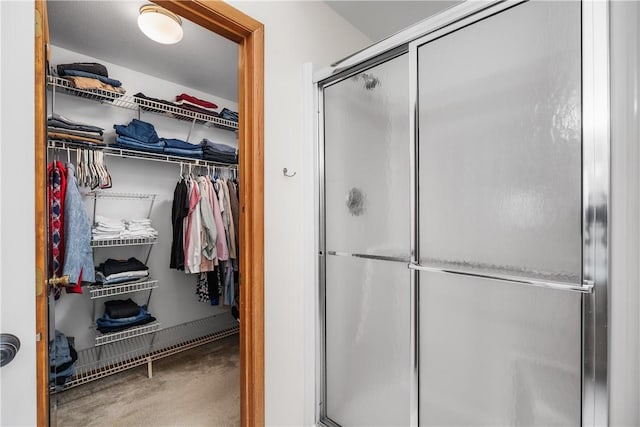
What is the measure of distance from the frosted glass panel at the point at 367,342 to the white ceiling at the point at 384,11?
1.46 m

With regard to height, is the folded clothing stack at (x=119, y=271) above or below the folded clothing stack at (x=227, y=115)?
below

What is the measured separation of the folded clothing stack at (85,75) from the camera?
6.77 ft

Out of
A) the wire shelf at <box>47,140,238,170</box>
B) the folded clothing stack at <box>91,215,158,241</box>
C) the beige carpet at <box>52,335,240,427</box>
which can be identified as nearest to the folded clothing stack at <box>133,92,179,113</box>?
the wire shelf at <box>47,140,238,170</box>

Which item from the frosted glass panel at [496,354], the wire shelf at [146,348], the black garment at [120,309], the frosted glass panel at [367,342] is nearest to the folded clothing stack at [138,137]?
the black garment at [120,309]

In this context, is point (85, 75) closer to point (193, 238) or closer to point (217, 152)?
point (217, 152)

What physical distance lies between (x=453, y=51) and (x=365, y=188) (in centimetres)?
63

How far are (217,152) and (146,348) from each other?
176 centimetres

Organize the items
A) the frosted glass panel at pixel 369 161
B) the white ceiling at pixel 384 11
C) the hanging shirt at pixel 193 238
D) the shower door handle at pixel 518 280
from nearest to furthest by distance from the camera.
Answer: the shower door handle at pixel 518 280 → the frosted glass panel at pixel 369 161 → the white ceiling at pixel 384 11 → the hanging shirt at pixel 193 238

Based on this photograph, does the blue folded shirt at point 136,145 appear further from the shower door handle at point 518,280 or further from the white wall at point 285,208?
the shower door handle at point 518,280

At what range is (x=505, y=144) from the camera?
3.28ft

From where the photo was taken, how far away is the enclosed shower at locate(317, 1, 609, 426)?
2.82 ft

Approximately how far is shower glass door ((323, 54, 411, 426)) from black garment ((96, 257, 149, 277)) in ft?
5.36

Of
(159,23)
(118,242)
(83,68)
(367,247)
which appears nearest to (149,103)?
(83,68)

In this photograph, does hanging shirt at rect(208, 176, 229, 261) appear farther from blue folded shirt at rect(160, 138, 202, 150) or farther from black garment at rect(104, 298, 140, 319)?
black garment at rect(104, 298, 140, 319)
